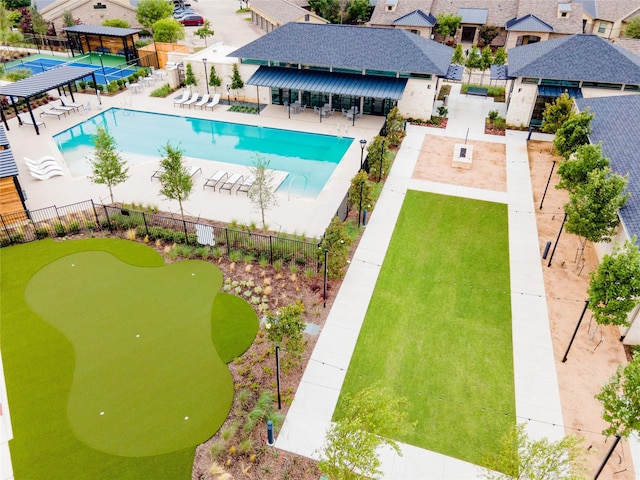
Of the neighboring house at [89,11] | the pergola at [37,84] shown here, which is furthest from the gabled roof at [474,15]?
the pergola at [37,84]

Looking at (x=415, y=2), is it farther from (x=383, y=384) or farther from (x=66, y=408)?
(x=66, y=408)

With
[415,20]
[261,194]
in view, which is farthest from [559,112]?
[415,20]

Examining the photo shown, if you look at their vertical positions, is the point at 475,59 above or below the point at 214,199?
above

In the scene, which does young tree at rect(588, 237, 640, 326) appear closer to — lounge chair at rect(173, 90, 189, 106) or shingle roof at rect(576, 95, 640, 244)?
shingle roof at rect(576, 95, 640, 244)

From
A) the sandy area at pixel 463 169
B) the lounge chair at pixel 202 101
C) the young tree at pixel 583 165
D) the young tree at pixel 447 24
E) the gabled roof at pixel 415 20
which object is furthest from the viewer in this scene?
the gabled roof at pixel 415 20

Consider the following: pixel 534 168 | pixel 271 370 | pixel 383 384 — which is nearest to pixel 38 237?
pixel 271 370

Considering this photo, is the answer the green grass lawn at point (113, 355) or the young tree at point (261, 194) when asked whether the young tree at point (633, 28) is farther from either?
the green grass lawn at point (113, 355)
